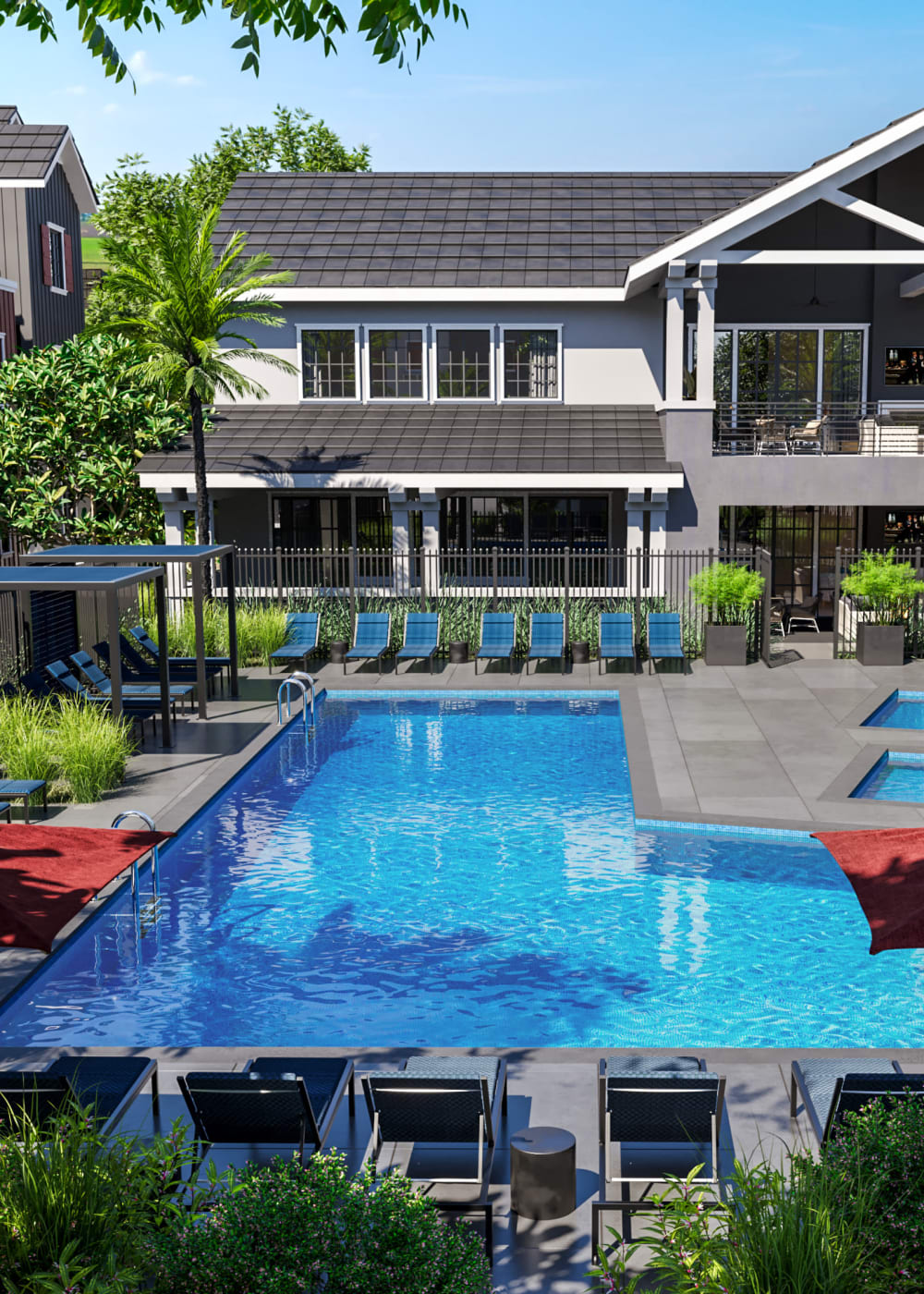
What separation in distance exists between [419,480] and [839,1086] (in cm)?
1955

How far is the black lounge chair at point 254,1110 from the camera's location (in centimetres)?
667

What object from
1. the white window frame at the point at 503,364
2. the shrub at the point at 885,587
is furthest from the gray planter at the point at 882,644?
the white window frame at the point at 503,364

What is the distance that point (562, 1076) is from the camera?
27.7 feet

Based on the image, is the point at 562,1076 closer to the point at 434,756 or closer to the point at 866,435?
the point at 434,756

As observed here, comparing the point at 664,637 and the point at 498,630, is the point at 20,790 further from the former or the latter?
the point at 664,637

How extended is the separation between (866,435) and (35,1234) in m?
24.7

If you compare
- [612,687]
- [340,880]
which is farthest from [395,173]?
[340,880]

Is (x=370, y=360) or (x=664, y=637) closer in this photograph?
(x=664, y=637)

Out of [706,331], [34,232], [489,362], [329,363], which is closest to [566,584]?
[706,331]

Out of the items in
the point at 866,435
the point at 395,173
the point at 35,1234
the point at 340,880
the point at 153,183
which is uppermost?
the point at 153,183

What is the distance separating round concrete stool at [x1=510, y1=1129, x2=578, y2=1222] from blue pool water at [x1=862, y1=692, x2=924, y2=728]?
1309cm

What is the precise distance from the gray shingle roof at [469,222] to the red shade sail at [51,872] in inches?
854

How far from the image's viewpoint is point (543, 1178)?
6625 mm

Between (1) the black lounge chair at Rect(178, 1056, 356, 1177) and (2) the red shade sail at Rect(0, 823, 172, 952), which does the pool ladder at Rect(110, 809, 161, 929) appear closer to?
(2) the red shade sail at Rect(0, 823, 172, 952)
